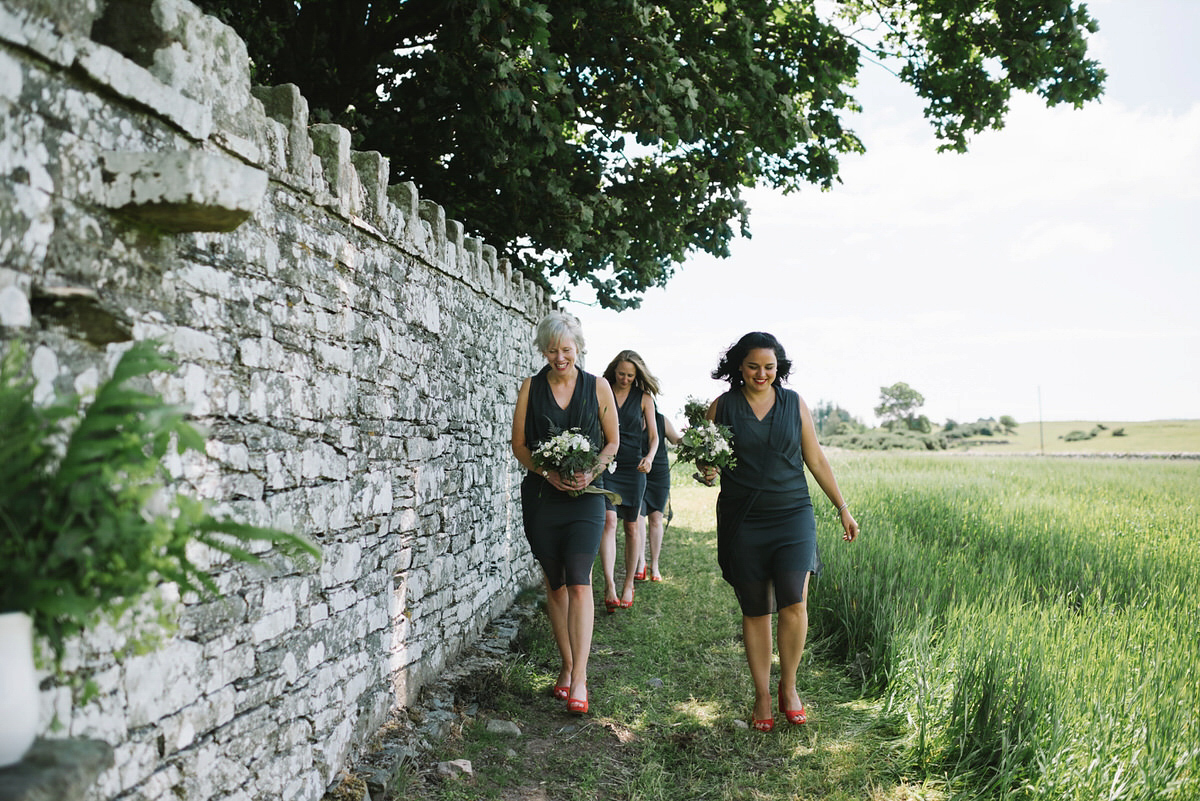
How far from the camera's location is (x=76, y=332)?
2.10m

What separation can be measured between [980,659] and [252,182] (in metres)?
3.96

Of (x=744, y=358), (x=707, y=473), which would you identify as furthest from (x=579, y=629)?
(x=744, y=358)

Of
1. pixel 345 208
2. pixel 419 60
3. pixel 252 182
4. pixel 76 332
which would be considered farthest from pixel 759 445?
pixel 419 60

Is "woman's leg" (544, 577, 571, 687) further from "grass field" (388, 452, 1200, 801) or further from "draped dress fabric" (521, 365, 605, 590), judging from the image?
"grass field" (388, 452, 1200, 801)

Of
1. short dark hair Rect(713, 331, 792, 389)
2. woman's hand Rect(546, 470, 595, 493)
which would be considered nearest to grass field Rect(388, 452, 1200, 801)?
woman's hand Rect(546, 470, 595, 493)

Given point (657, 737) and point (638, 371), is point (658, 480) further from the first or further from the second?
point (657, 737)

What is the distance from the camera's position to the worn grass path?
3.95 metres

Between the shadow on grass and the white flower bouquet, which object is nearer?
the shadow on grass

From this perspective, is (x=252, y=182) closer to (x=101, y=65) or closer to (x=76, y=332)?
(x=101, y=65)

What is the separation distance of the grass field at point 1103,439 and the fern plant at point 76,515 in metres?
62.9

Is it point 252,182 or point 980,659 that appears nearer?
point 252,182

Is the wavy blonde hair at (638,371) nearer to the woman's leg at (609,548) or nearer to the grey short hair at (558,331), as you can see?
the woman's leg at (609,548)

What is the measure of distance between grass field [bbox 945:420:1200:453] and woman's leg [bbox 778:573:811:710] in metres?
59.2

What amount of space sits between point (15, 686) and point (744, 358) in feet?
12.8
